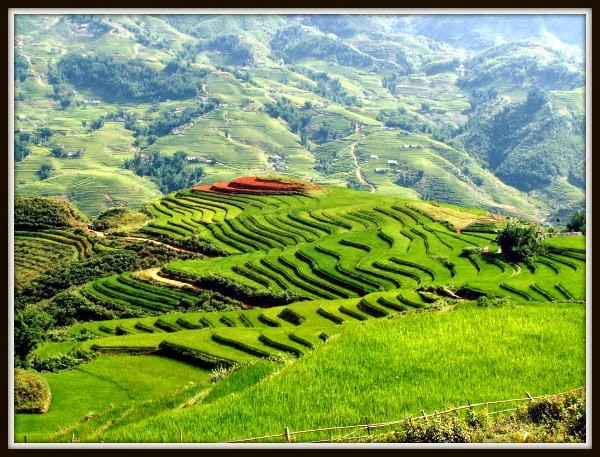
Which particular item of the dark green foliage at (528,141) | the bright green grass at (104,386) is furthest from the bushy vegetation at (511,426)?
the dark green foliage at (528,141)

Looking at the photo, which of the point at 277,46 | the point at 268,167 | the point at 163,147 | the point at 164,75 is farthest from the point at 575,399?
the point at 277,46

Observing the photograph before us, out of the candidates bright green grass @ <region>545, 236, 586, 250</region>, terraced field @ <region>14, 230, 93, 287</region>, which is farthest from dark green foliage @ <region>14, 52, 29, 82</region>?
bright green grass @ <region>545, 236, 586, 250</region>

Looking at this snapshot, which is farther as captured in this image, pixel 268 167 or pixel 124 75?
pixel 124 75

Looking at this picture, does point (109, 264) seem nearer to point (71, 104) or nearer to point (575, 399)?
point (575, 399)

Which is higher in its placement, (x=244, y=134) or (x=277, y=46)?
(x=277, y=46)

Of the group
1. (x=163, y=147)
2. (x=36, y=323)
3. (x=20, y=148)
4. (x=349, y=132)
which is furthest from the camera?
(x=349, y=132)

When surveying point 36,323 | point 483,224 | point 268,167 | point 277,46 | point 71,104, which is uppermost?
point 277,46

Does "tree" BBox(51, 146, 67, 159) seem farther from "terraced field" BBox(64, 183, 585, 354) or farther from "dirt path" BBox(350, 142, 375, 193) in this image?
"terraced field" BBox(64, 183, 585, 354)

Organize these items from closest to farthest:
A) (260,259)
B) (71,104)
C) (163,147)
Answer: (260,259) → (163,147) → (71,104)

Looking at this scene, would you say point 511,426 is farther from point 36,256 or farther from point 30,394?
point 36,256
